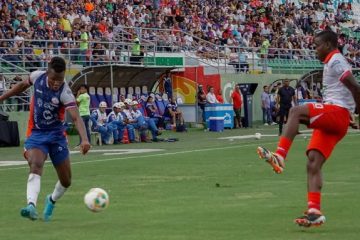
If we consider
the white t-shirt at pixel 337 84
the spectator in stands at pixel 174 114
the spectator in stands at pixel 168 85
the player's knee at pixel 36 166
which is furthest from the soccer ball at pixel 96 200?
the spectator in stands at pixel 168 85

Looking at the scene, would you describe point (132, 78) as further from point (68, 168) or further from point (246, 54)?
point (68, 168)

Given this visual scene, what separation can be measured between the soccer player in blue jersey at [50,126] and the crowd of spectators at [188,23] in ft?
75.5

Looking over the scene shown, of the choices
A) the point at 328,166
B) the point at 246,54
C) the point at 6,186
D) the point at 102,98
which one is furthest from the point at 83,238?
the point at 246,54

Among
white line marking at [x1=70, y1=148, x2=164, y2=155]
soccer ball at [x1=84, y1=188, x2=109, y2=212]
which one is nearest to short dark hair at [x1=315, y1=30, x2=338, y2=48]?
soccer ball at [x1=84, y1=188, x2=109, y2=212]

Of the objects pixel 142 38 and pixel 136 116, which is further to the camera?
pixel 142 38

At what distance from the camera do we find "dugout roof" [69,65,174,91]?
38.6 m

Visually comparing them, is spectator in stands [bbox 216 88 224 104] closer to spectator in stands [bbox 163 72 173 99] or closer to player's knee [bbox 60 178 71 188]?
spectator in stands [bbox 163 72 173 99]

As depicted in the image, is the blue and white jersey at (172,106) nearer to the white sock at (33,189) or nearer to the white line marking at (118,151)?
the white line marking at (118,151)

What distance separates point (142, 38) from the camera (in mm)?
45219

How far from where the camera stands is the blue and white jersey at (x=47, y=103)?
13070mm

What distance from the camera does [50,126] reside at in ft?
43.3

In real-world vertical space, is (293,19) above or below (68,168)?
above

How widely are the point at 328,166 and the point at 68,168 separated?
9.58 meters

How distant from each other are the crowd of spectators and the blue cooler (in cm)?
454
